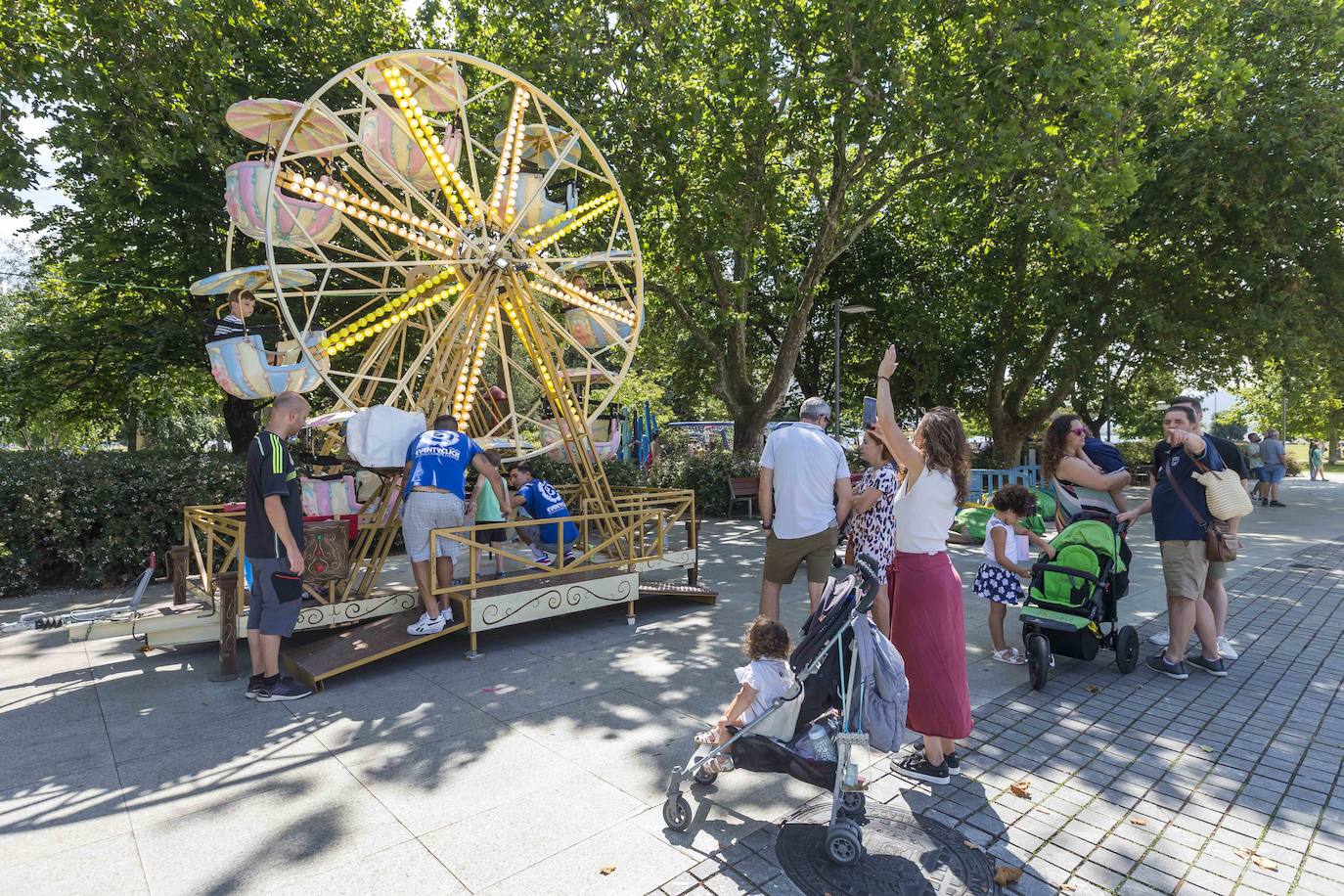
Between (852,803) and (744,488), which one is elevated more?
(744,488)

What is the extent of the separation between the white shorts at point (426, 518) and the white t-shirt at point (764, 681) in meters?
3.19

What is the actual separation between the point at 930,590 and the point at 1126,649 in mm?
2871

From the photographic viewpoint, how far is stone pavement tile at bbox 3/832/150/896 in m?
2.94

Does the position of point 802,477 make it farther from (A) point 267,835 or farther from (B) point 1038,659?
(A) point 267,835

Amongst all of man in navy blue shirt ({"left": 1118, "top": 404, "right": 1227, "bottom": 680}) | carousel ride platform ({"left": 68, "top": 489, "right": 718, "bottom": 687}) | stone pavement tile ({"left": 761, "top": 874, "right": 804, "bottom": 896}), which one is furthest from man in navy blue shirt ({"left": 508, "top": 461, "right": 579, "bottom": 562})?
man in navy blue shirt ({"left": 1118, "top": 404, "right": 1227, "bottom": 680})

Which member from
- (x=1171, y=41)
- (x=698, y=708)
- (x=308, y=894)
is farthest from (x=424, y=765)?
(x=1171, y=41)

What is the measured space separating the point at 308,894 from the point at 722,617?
4.91 m

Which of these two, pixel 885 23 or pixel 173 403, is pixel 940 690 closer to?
pixel 885 23

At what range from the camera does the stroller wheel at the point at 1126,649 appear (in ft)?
18.1

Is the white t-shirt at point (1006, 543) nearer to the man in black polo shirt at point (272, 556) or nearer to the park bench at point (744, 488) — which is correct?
the man in black polo shirt at point (272, 556)

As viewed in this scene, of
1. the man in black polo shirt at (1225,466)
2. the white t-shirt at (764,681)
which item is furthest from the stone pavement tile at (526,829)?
the man in black polo shirt at (1225,466)

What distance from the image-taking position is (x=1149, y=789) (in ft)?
12.4

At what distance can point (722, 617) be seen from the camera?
7.36m

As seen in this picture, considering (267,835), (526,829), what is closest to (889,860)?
(526,829)
